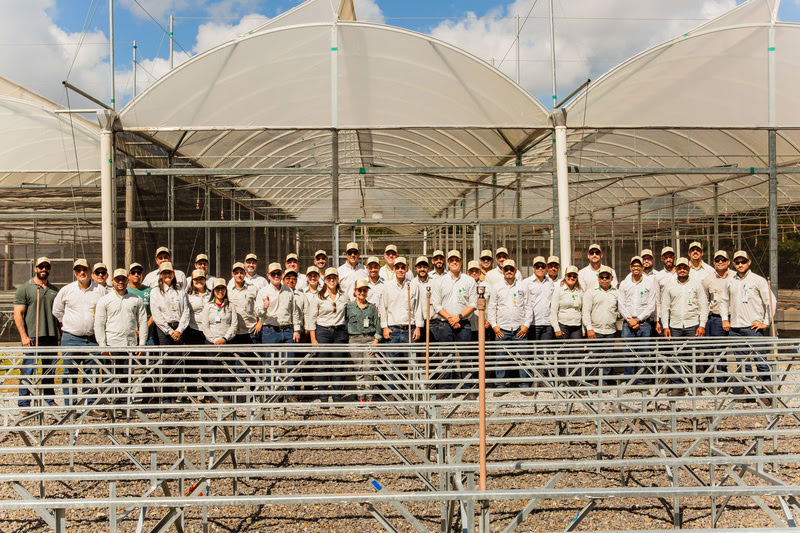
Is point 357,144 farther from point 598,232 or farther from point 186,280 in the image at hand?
point 598,232

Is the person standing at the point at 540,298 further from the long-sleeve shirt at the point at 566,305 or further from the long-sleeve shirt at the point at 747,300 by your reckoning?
A: the long-sleeve shirt at the point at 747,300

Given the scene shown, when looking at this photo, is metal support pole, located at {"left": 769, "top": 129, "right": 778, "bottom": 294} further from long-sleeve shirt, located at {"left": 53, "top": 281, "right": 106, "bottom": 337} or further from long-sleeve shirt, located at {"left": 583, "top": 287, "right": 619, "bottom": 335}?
long-sleeve shirt, located at {"left": 53, "top": 281, "right": 106, "bottom": 337}

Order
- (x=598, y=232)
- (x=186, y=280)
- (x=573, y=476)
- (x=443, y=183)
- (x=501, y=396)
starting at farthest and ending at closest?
(x=598, y=232) → (x=443, y=183) → (x=186, y=280) → (x=501, y=396) → (x=573, y=476)

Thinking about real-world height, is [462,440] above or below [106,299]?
below

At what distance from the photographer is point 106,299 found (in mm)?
6965

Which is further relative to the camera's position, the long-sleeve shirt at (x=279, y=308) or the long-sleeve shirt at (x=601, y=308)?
the long-sleeve shirt at (x=601, y=308)

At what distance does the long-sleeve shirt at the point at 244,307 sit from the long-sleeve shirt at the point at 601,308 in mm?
4163

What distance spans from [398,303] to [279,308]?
1447mm

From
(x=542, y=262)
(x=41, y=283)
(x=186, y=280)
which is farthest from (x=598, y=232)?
(x=41, y=283)

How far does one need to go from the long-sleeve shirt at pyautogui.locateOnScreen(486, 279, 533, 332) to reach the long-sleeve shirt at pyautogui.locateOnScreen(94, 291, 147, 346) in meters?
4.31

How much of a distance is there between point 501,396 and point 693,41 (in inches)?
265

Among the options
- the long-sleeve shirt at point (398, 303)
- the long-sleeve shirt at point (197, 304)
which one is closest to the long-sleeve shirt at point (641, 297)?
the long-sleeve shirt at point (398, 303)

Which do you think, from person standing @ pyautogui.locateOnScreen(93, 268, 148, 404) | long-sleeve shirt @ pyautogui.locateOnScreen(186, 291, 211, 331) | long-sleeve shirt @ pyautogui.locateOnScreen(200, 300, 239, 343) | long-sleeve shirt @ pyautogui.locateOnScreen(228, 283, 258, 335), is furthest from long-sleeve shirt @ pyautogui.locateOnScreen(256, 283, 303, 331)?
person standing @ pyautogui.locateOnScreen(93, 268, 148, 404)

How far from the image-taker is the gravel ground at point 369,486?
14.1 ft
